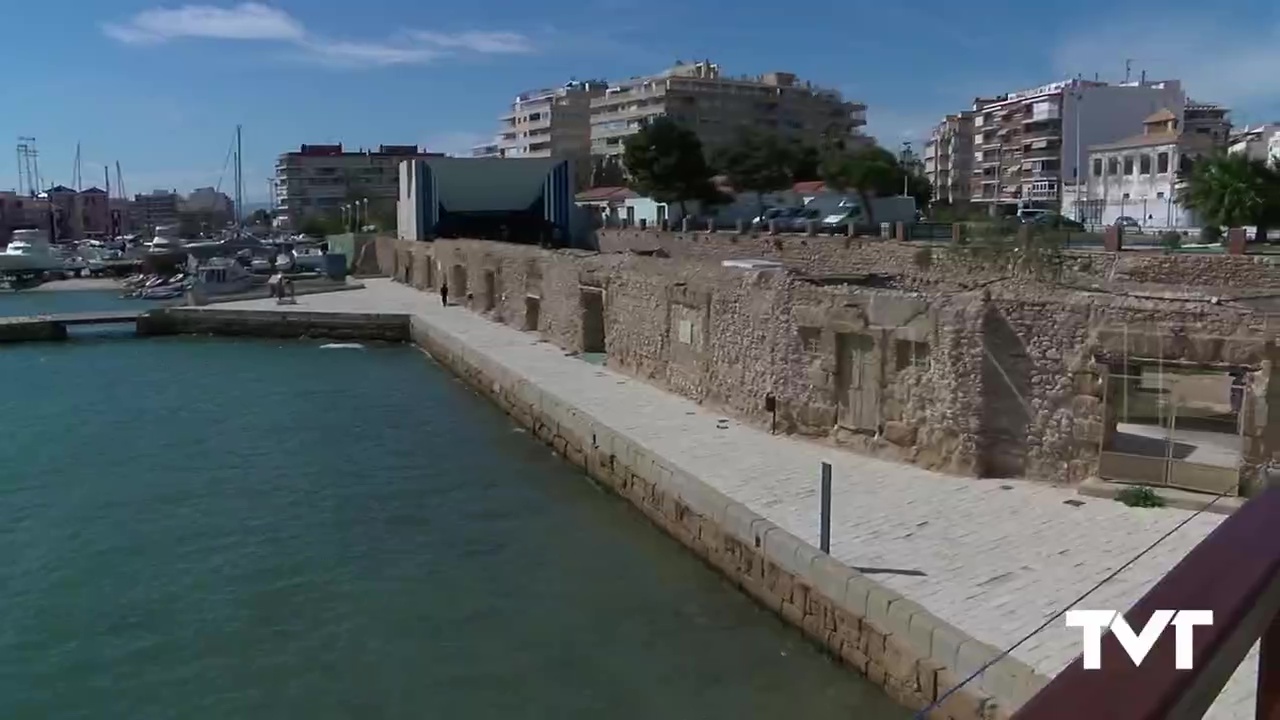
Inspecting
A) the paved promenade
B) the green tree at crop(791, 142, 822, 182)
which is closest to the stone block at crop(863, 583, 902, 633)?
the paved promenade

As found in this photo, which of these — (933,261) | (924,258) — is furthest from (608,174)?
(933,261)

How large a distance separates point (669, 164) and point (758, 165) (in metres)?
4.29

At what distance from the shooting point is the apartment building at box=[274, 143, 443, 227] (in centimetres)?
12631

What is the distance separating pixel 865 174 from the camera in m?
41.8

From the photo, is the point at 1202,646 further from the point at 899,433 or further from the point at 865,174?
the point at 865,174

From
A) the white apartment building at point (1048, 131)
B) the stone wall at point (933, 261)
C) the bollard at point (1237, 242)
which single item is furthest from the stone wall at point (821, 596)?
the white apartment building at point (1048, 131)

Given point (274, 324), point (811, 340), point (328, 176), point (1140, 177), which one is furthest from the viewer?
point (328, 176)

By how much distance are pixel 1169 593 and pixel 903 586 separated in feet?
25.4

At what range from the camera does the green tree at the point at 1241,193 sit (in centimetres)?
2561

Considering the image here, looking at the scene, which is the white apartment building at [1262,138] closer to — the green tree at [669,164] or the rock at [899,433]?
the green tree at [669,164]

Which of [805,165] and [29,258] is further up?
[805,165]

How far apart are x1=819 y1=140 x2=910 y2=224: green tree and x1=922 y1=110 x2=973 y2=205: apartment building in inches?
1947

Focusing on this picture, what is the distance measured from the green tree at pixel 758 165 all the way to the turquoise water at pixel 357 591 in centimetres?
3208

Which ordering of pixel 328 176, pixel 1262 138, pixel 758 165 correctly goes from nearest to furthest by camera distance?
1. pixel 758 165
2. pixel 1262 138
3. pixel 328 176
